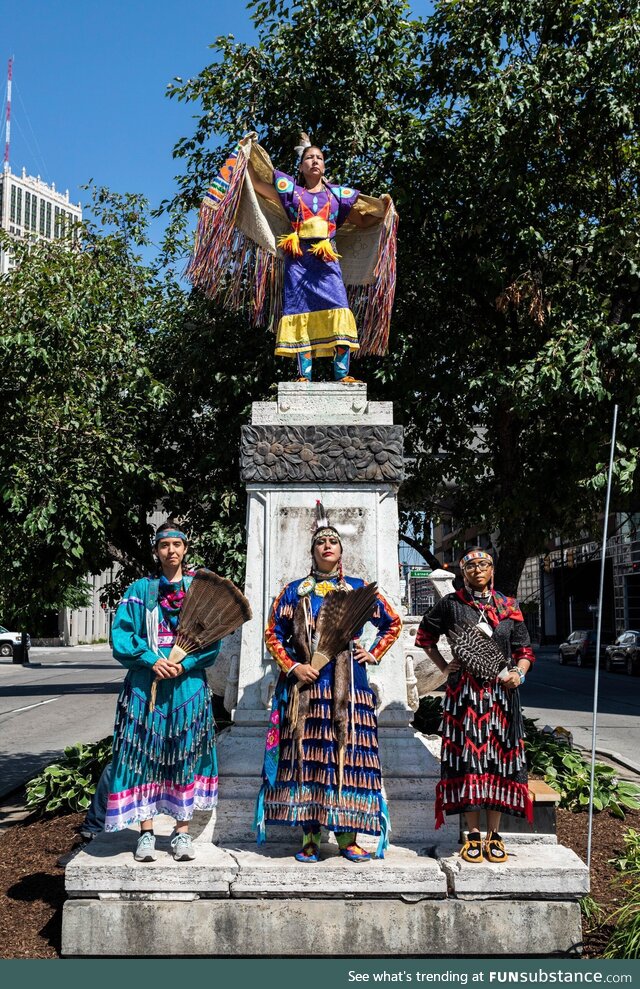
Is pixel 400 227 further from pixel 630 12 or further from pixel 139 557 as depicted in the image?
pixel 139 557

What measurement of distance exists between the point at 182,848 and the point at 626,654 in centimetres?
2634

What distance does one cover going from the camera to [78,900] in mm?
4441

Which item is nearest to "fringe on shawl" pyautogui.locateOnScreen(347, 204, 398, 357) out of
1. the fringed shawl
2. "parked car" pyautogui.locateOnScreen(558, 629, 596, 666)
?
the fringed shawl

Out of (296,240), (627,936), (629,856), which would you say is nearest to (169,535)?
(296,240)

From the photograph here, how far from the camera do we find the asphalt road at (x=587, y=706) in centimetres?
1250

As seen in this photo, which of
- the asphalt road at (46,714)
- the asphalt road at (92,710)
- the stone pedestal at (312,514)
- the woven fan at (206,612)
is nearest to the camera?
the woven fan at (206,612)

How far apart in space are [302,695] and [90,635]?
219 feet

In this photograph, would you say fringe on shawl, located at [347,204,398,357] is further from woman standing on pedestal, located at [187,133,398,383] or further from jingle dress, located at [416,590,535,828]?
jingle dress, located at [416,590,535,828]

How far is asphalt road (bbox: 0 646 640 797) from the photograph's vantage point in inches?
470

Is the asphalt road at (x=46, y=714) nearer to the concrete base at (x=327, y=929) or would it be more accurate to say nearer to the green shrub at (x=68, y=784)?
the green shrub at (x=68, y=784)

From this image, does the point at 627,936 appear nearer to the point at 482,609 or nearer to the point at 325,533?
the point at 482,609

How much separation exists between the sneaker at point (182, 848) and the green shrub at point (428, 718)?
4.34m

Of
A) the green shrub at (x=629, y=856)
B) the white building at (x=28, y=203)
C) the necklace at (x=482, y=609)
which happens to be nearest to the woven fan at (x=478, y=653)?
the necklace at (x=482, y=609)
